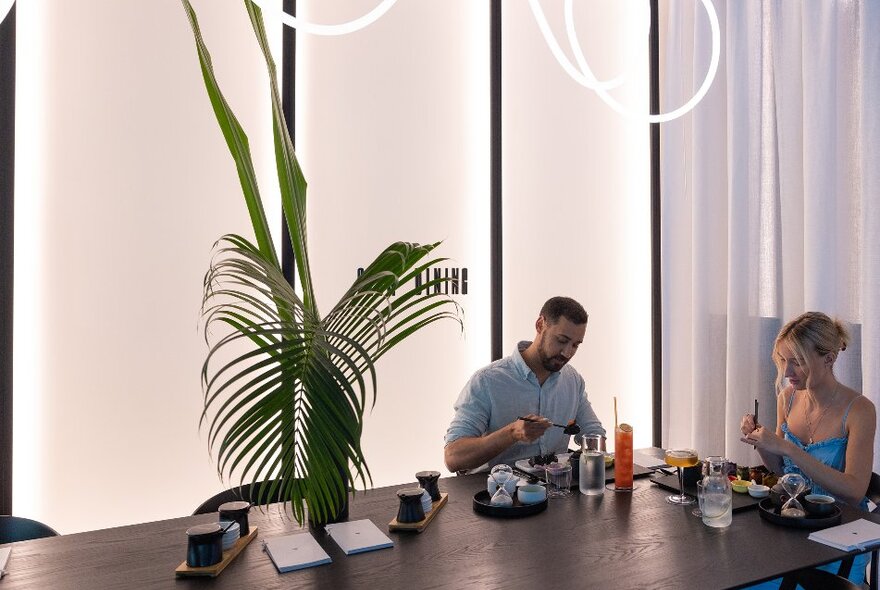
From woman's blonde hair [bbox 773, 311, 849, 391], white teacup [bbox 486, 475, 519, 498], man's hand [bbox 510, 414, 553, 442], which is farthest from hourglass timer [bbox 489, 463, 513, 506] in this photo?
woman's blonde hair [bbox 773, 311, 849, 391]

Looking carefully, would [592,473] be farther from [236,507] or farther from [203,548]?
[203,548]

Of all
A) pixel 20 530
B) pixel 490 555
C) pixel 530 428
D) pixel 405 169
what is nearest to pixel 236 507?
pixel 490 555

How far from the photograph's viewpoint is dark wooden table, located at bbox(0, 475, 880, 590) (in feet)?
4.90

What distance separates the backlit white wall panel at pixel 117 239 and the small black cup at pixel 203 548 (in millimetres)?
1700

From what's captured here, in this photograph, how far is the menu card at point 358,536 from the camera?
1667 millimetres

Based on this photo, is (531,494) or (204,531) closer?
(204,531)

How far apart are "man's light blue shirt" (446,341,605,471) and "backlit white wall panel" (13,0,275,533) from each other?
1312 mm

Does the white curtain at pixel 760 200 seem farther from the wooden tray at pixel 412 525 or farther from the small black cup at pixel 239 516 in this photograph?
the small black cup at pixel 239 516

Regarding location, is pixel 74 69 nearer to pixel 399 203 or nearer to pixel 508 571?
pixel 399 203

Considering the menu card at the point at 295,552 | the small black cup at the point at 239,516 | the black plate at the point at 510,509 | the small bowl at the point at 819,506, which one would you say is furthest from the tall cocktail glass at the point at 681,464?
the small black cup at the point at 239,516

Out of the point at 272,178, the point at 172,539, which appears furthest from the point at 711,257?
the point at 172,539

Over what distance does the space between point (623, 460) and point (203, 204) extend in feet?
7.13

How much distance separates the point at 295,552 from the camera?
1646mm

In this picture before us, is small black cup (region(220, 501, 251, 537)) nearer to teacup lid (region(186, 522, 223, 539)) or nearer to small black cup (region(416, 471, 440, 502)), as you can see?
teacup lid (region(186, 522, 223, 539))
